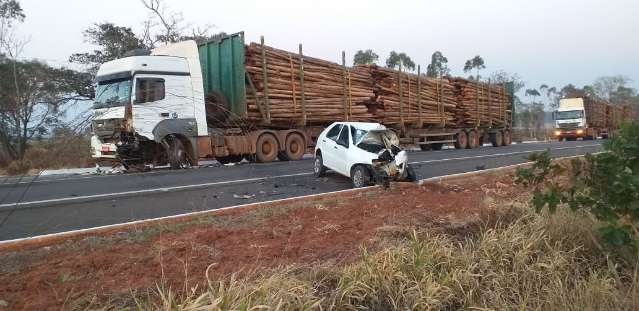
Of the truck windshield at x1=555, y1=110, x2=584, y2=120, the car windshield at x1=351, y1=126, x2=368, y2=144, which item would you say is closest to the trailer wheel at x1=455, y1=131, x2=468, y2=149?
the truck windshield at x1=555, y1=110, x2=584, y2=120

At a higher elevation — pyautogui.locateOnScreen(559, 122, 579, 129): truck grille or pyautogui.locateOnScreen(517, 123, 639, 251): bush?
pyautogui.locateOnScreen(559, 122, 579, 129): truck grille

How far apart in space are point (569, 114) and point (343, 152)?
116ft

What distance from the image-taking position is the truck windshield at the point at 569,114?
39.8 meters

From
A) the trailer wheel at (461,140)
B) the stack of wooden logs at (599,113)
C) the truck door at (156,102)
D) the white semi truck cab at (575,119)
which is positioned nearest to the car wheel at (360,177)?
the truck door at (156,102)

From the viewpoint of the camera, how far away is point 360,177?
418 inches

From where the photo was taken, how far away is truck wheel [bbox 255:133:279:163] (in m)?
17.3

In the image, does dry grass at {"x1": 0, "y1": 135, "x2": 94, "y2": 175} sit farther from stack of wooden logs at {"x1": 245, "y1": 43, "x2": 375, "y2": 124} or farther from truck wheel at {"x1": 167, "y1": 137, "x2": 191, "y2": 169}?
stack of wooden logs at {"x1": 245, "y1": 43, "x2": 375, "y2": 124}

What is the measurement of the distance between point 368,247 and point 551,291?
6.16 ft

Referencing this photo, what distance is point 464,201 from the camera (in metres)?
8.10

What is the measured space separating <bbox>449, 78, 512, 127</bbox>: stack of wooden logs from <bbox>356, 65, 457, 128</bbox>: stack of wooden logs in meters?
0.73

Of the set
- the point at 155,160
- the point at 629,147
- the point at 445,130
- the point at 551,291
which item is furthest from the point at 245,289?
the point at 445,130

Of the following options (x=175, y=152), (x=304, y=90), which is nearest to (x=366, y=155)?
(x=175, y=152)

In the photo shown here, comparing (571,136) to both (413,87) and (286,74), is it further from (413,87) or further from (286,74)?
(286,74)

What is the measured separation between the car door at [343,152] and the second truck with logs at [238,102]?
191 inches
